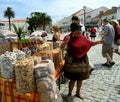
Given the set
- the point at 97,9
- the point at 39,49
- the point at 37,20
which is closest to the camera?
the point at 39,49

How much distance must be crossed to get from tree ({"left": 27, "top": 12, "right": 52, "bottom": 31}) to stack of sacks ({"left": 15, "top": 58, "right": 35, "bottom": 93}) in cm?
8318

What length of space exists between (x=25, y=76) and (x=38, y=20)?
3429 inches

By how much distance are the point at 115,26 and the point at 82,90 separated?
3381 mm

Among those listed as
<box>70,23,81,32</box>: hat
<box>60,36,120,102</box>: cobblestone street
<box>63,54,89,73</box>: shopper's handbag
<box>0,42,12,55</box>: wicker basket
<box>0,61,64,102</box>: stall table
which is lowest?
<box>60,36,120,102</box>: cobblestone street

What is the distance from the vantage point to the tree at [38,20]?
8764cm

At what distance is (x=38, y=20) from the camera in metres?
89.5

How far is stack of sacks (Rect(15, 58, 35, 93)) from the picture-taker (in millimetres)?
3420

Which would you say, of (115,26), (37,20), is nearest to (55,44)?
(115,26)

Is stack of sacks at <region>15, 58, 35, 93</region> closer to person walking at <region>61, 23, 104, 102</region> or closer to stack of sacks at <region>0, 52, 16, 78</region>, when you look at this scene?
stack of sacks at <region>0, 52, 16, 78</region>

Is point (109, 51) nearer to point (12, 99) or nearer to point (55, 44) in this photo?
point (55, 44)

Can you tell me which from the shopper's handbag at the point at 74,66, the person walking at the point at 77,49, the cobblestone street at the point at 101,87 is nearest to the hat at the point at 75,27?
the person walking at the point at 77,49

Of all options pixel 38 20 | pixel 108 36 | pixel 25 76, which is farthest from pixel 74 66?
pixel 38 20

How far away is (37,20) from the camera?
88.8 m

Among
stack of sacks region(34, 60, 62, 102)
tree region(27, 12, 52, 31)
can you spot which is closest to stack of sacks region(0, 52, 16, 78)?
stack of sacks region(34, 60, 62, 102)
